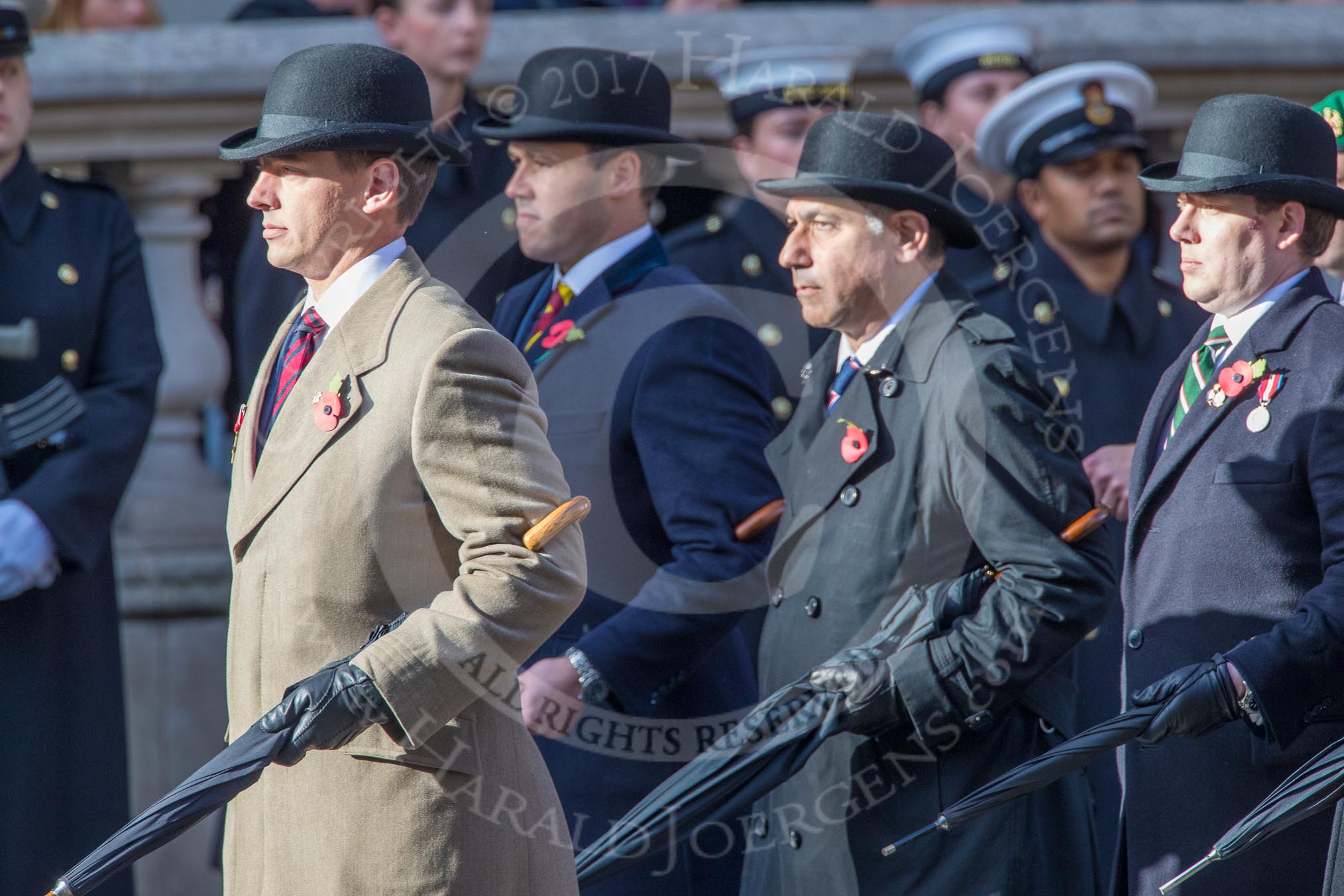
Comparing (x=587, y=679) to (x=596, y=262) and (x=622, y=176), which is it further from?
(x=622, y=176)

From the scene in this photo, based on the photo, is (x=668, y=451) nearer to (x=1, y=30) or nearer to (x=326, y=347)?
(x=326, y=347)

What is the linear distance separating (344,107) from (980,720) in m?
1.50

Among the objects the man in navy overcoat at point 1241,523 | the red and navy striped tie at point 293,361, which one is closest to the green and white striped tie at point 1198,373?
the man in navy overcoat at point 1241,523

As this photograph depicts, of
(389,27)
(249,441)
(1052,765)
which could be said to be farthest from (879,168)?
(389,27)

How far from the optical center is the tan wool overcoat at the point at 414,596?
9.77 ft

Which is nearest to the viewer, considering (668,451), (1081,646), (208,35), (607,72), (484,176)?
(668,451)

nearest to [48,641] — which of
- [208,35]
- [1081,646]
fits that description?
[208,35]

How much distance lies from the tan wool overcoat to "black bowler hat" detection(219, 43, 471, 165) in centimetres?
27

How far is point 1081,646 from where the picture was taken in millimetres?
4758

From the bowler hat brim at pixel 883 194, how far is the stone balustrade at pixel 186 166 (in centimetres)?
189

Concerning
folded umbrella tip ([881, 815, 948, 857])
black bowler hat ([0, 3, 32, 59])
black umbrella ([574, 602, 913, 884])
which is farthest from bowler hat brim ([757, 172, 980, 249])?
black bowler hat ([0, 3, 32, 59])

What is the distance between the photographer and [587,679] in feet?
12.6

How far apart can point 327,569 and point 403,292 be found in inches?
18.0

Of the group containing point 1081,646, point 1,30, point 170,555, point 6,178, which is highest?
point 1,30
